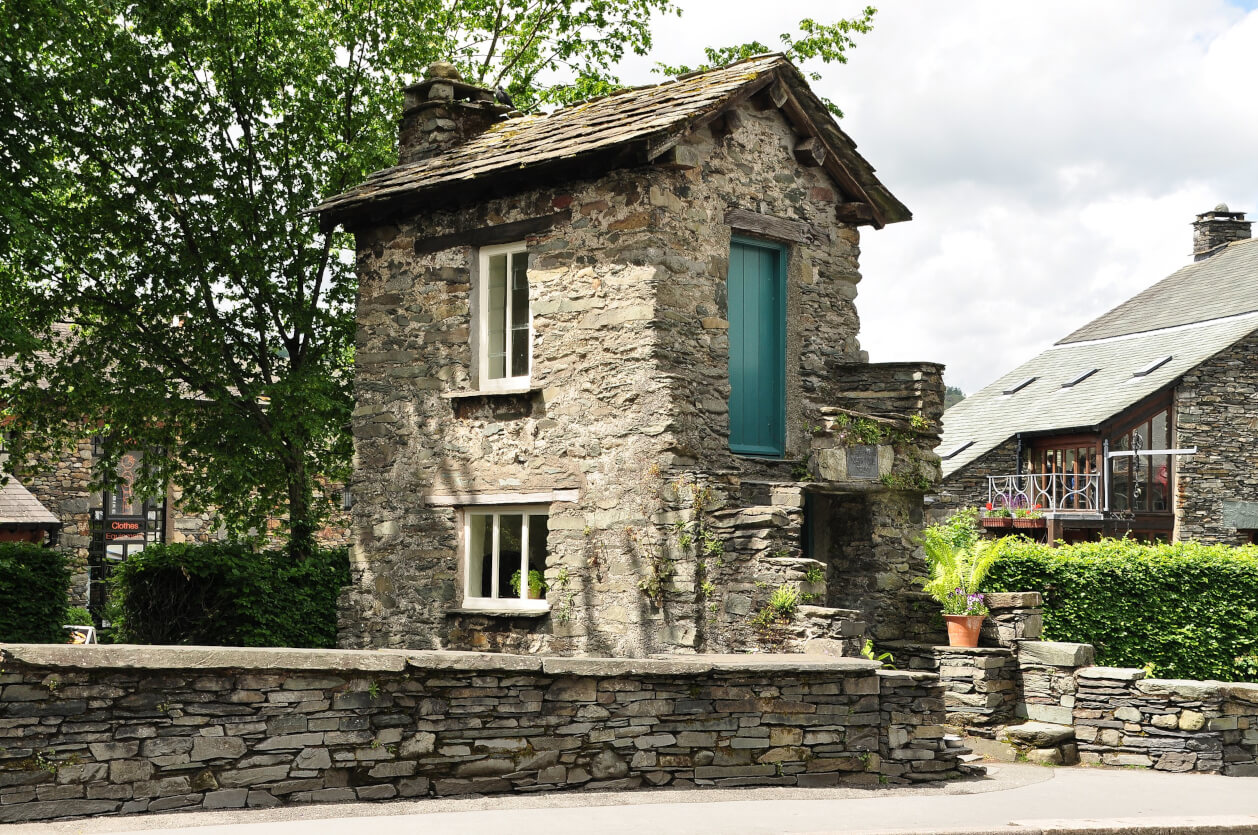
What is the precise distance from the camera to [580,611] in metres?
11.9

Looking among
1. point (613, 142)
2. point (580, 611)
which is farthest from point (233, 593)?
point (613, 142)

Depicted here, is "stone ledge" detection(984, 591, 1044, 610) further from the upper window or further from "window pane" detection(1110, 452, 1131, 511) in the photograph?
"window pane" detection(1110, 452, 1131, 511)

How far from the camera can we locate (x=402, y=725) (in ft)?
25.5

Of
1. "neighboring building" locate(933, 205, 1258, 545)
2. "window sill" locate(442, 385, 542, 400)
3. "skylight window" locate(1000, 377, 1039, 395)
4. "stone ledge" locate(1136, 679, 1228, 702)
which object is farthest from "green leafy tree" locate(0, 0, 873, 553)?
"skylight window" locate(1000, 377, 1039, 395)

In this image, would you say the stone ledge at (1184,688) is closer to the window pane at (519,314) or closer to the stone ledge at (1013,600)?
the stone ledge at (1013,600)

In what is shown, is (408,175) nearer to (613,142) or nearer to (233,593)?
(613,142)

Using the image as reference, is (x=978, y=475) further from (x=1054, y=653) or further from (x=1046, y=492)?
(x=1054, y=653)

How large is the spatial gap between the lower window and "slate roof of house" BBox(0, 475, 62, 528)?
11887mm

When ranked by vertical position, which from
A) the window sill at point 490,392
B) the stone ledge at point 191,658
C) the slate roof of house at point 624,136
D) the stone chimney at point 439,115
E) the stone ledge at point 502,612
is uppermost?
the stone chimney at point 439,115

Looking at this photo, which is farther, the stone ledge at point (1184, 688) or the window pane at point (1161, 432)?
the window pane at point (1161, 432)

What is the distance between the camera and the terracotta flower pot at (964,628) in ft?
41.4

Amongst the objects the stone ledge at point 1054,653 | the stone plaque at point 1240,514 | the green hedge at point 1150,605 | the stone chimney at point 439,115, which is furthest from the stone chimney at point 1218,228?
the stone chimney at point 439,115

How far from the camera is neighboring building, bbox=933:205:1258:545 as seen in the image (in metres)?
27.7

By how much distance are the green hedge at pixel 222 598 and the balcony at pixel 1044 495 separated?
1835 cm
